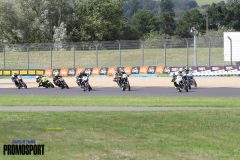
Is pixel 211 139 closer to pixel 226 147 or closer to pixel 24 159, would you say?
pixel 226 147

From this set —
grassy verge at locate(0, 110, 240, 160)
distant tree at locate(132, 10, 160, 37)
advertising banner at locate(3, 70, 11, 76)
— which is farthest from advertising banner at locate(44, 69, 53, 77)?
distant tree at locate(132, 10, 160, 37)

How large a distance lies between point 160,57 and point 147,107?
42.5 m

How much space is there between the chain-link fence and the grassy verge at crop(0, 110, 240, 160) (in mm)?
42597

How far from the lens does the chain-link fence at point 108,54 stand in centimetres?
6431

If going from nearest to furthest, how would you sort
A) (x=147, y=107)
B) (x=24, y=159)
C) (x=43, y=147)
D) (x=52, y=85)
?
(x=24, y=159)
(x=43, y=147)
(x=147, y=107)
(x=52, y=85)

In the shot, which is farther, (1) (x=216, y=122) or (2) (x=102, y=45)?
(2) (x=102, y=45)

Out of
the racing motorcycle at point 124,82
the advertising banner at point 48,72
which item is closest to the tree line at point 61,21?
the advertising banner at point 48,72

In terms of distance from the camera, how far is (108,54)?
66.8m

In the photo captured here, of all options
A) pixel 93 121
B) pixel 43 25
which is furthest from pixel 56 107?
pixel 43 25

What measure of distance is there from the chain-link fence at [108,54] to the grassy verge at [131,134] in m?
→ 42.6

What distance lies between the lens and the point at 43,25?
295 feet

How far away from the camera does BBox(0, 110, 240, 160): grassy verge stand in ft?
42.0

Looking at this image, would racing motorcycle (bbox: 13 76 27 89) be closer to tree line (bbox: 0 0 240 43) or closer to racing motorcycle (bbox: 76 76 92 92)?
racing motorcycle (bbox: 76 76 92 92)

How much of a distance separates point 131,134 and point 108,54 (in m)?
51.2
